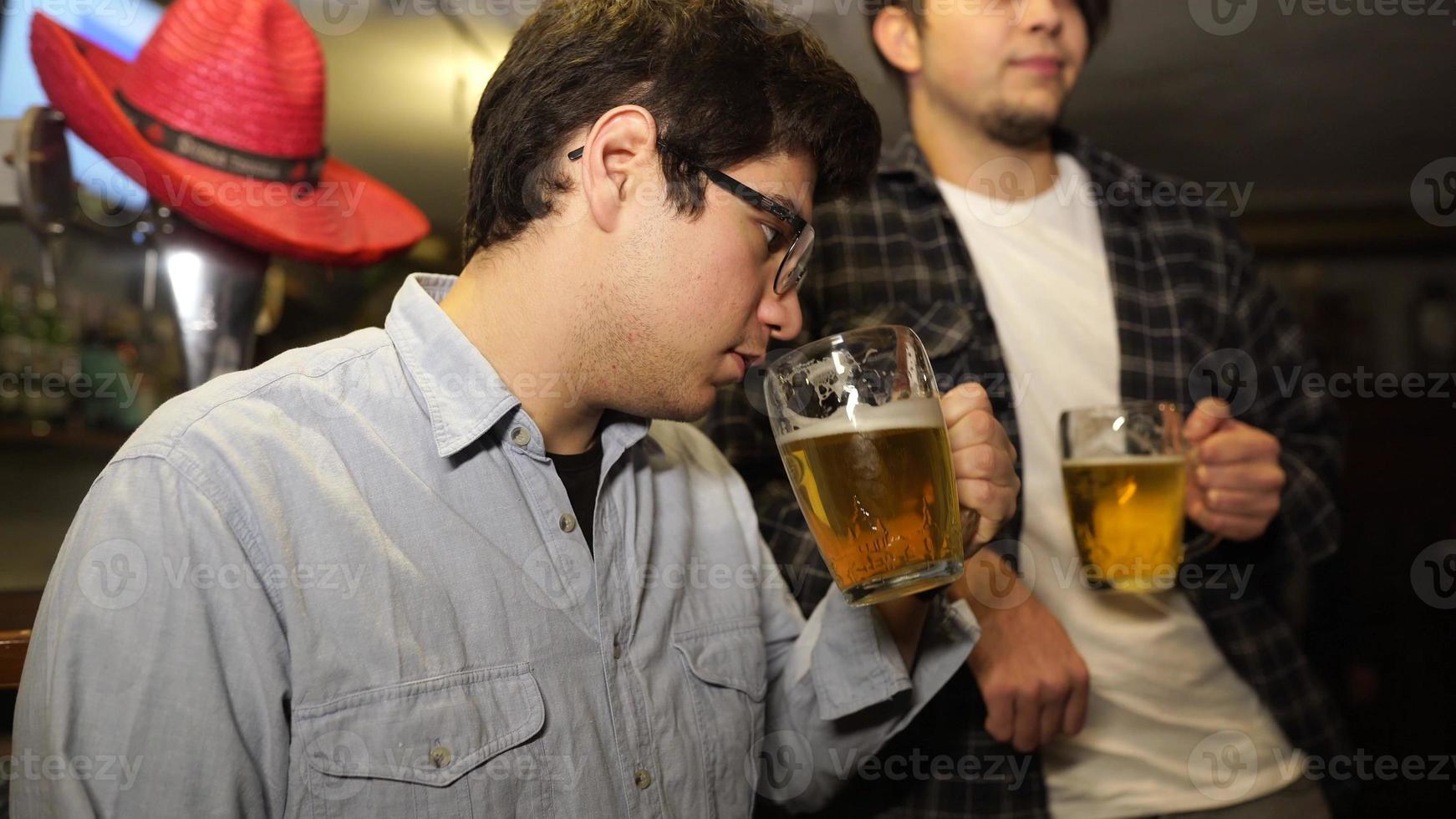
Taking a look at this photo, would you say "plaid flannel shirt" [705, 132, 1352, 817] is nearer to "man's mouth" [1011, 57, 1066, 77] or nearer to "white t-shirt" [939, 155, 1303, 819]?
"white t-shirt" [939, 155, 1303, 819]

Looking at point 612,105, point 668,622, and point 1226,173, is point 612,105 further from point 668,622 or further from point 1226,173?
point 1226,173

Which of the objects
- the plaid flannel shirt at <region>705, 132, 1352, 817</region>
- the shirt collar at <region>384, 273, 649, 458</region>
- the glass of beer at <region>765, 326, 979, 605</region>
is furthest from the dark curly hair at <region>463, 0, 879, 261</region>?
the plaid flannel shirt at <region>705, 132, 1352, 817</region>

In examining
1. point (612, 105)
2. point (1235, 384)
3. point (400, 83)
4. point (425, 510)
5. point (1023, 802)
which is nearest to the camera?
point (425, 510)

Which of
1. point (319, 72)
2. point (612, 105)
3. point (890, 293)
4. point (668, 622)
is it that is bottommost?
point (668, 622)

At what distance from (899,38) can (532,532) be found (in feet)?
4.10

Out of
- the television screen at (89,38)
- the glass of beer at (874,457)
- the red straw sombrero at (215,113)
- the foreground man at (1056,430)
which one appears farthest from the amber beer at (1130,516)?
the television screen at (89,38)

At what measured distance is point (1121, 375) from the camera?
1771 mm

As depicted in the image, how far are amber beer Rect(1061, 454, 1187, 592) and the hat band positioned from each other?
1.48 metres

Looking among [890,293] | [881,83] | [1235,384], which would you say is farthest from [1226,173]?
[890,293]

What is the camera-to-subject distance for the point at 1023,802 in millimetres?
1552

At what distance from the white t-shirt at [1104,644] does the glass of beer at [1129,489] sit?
0.41ft

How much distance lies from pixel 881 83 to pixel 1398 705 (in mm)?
3531

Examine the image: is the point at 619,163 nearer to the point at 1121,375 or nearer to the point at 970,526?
the point at 970,526

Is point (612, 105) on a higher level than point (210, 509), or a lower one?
higher
